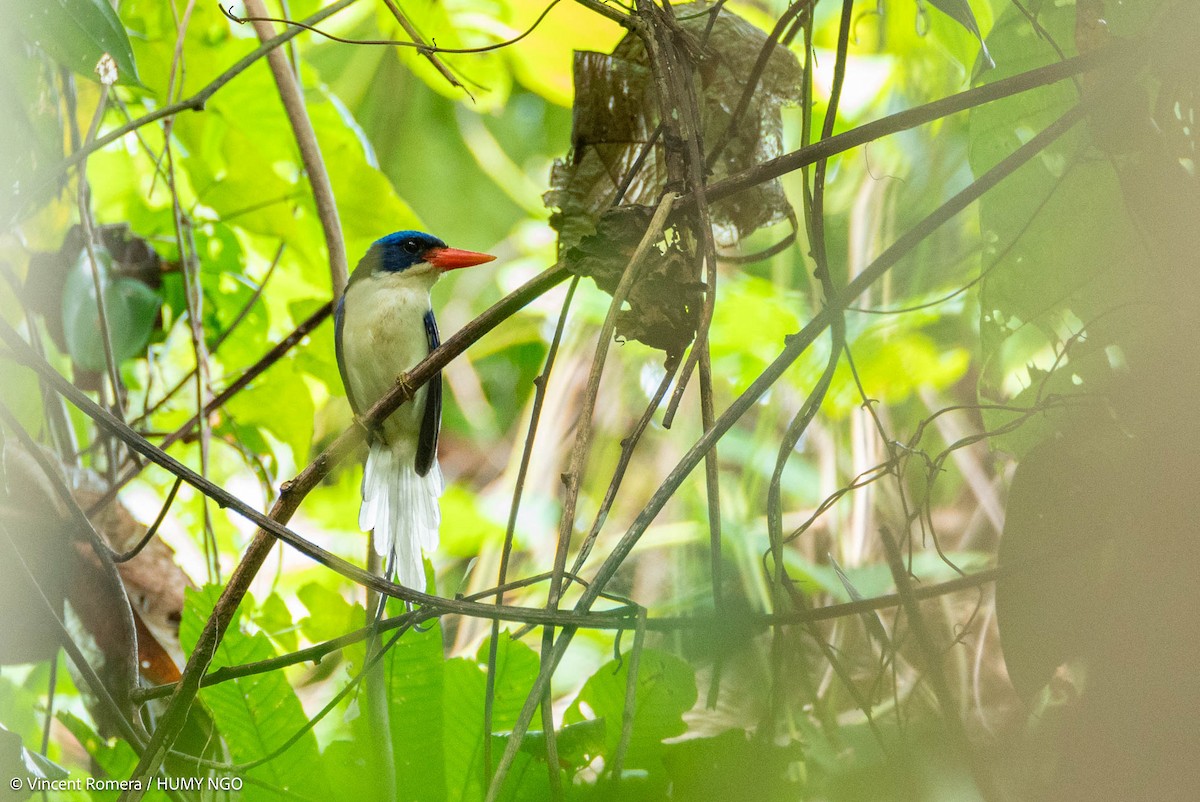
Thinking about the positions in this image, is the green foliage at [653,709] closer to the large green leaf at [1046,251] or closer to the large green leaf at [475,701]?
the large green leaf at [475,701]

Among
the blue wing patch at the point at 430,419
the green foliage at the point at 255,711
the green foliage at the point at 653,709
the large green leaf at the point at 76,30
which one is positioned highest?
the blue wing patch at the point at 430,419

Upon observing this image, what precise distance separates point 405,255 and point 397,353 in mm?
265

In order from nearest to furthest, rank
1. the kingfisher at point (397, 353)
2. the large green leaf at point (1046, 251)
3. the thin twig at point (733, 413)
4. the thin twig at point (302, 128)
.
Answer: the thin twig at point (733, 413) < the large green leaf at point (1046, 251) < the thin twig at point (302, 128) < the kingfisher at point (397, 353)

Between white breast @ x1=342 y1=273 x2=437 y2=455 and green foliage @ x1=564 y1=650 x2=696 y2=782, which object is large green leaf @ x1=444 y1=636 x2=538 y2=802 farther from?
white breast @ x1=342 y1=273 x2=437 y2=455

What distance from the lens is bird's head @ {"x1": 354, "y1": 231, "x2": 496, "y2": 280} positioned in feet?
8.13

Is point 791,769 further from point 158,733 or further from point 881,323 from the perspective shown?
point 881,323

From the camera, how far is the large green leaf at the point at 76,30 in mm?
1329

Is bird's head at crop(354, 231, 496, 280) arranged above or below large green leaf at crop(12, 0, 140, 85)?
above

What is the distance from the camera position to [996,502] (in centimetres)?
173

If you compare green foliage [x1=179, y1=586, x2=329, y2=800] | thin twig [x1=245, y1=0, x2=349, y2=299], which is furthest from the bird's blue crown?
green foliage [x1=179, y1=586, x2=329, y2=800]

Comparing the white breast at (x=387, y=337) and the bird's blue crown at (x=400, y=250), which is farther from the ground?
the bird's blue crown at (x=400, y=250)

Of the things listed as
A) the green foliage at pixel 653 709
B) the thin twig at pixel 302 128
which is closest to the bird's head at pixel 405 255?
the thin twig at pixel 302 128

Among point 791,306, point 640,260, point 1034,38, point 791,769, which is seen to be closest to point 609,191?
point 640,260

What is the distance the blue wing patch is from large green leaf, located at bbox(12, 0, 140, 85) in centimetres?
118
